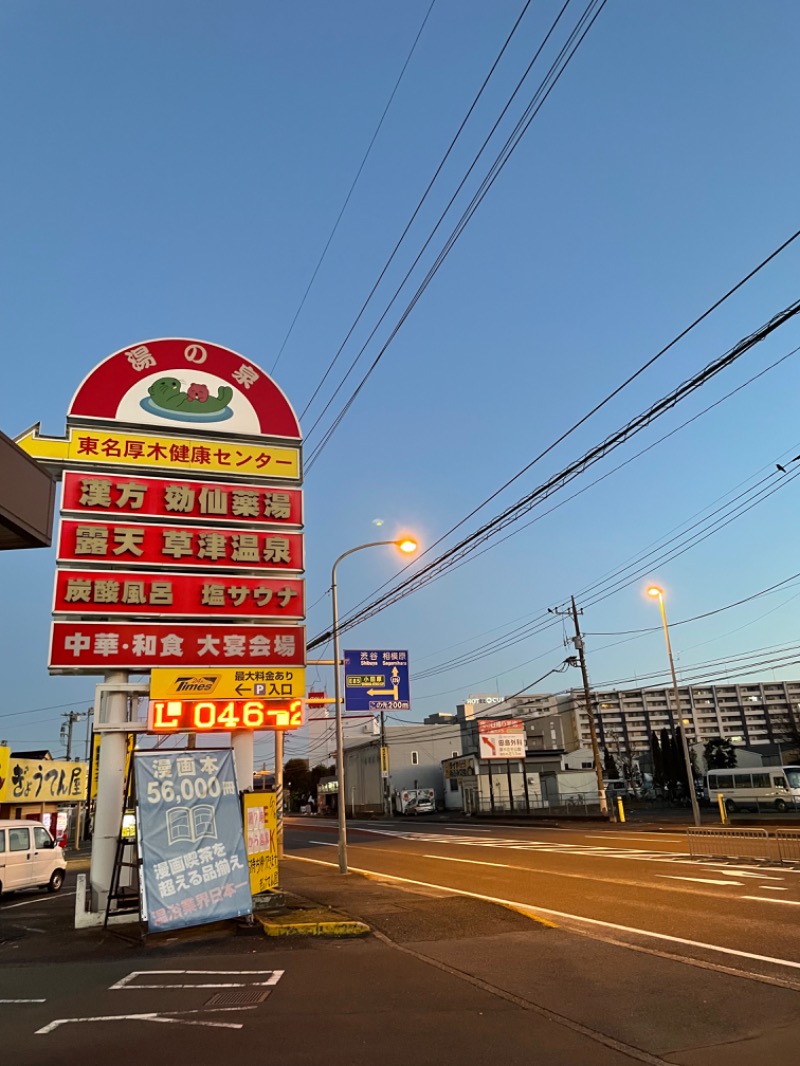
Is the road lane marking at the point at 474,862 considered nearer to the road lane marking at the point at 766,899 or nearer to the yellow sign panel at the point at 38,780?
the road lane marking at the point at 766,899

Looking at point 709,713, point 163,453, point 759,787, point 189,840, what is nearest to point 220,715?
point 189,840

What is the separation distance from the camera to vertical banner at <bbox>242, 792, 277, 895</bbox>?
43.2 feet

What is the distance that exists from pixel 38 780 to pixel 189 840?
2994 centimetres

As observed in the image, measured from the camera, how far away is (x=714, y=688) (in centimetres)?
17938

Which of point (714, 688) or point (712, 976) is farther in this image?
point (714, 688)

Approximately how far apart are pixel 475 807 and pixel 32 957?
184 ft

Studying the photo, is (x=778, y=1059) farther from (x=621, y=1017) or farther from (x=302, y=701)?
(x=302, y=701)

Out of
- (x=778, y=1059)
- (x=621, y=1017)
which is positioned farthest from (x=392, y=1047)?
(x=778, y=1059)

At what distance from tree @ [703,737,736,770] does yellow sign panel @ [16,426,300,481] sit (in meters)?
74.4

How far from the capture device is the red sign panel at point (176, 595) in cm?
1365

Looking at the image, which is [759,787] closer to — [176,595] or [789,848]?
[789,848]

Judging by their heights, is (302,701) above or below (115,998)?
above

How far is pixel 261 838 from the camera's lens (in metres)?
13.5

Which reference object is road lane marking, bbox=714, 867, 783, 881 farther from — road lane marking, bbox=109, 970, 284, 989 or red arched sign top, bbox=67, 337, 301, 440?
red arched sign top, bbox=67, 337, 301, 440
